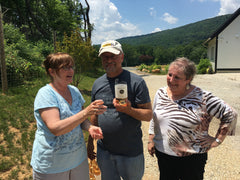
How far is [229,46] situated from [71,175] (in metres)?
23.9

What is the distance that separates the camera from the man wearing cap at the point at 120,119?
1.90m

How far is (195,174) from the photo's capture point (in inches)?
77.0

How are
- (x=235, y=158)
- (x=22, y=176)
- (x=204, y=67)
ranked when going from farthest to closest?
1. (x=204, y=67)
2. (x=235, y=158)
3. (x=22, y=176)

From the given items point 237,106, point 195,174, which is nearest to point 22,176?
point 195,174

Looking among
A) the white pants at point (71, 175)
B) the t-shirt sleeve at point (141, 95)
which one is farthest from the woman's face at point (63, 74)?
the white pants at point (71, 175)

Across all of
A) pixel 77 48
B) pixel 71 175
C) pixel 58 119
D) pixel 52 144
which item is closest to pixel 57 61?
pixel 58 119

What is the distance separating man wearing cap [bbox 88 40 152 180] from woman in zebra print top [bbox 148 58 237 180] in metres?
0.27

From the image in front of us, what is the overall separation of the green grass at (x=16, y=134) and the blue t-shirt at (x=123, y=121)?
1.98 metres

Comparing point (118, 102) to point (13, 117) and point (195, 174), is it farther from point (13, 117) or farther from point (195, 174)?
point (13, 117)

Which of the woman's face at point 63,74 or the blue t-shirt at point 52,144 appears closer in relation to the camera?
the blue t-shirt at point 52,144

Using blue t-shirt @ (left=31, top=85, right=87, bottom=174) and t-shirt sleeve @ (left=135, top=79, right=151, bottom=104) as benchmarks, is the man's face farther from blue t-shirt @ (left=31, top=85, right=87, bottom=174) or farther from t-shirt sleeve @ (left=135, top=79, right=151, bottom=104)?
blue t-shirt @ (left=31, top=85, right=87, bottom=174)

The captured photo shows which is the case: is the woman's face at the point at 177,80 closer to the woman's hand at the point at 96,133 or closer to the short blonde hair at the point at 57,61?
the woman's hand at the point at 96,133

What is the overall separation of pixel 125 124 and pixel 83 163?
626 millimetres

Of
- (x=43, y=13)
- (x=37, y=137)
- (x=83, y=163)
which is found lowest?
(x=83, y=163)
